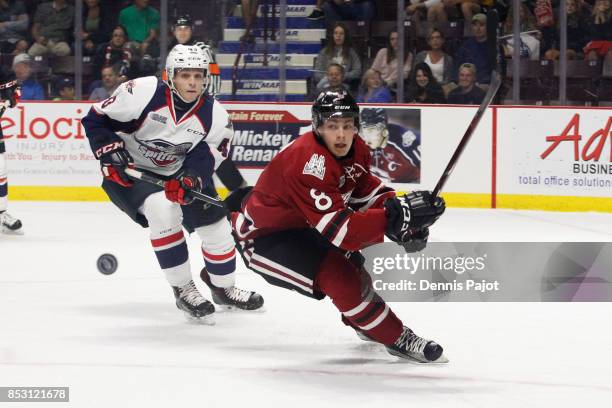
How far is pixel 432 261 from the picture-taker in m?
5.21

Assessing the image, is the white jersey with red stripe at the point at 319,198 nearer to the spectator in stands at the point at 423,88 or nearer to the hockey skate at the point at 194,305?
the hockey skate at the point at 194,305

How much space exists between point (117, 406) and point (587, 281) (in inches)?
109

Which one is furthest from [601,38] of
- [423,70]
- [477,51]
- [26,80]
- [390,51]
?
[26,80]

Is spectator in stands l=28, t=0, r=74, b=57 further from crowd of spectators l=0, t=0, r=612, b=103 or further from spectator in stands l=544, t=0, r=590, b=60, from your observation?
spectator in stands l=544, t=0, r=590, b=60

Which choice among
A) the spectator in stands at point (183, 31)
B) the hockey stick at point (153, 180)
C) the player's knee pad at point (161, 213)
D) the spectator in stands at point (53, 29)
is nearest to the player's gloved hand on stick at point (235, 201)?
the hockey stick at point (153, 180)

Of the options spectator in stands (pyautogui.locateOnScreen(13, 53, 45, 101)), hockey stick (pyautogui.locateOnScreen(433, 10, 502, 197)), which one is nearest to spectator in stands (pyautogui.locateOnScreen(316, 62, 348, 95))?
spectator in stands (pyautogui.locateOnScreen(13, 53, 45, 101))

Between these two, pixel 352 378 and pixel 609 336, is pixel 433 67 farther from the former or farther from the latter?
pixel 352 378

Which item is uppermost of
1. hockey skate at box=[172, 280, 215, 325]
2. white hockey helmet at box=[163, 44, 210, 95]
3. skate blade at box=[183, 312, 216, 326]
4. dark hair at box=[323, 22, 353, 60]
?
white hockey helmet at box=[163, 44, 210, 95]

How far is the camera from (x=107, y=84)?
938cm

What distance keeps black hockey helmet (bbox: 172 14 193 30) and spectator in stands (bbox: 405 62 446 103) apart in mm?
1767

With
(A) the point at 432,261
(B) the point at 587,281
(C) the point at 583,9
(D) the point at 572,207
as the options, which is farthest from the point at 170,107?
(C) the point at 583,9

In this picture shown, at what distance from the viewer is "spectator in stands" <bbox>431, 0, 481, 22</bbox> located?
30.2ft

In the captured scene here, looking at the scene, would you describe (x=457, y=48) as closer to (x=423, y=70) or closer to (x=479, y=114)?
(x=423, y=70)

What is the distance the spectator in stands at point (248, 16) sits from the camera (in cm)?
938
